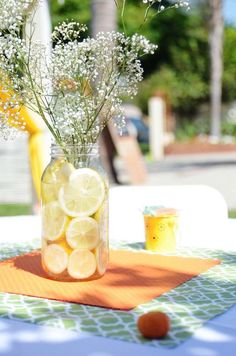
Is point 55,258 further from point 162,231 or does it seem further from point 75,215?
point 162,231

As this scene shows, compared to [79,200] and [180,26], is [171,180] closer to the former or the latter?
[79,200]

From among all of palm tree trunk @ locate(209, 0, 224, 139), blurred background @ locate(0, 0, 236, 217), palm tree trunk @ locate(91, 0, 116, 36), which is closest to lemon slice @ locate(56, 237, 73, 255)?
blurred background @ locate(0, 0, 236, 217)

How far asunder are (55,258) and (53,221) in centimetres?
9

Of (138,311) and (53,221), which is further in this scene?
(53,221)

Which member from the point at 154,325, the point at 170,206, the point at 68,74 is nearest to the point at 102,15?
the point at 170,206

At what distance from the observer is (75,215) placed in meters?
1.50

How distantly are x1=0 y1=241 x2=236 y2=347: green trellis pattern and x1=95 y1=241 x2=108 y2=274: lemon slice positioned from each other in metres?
0.19

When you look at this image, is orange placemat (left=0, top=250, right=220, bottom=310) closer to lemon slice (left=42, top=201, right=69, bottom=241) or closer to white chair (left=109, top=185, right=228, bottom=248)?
lemon slice (left=42, top=201, right=69, bottom=241)

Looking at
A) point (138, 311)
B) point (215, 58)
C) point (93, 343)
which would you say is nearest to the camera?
point (93, 343)

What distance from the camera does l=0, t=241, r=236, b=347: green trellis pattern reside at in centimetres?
119

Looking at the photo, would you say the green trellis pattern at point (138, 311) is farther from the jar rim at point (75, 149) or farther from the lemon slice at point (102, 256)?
the jar rim at point (75, 149)

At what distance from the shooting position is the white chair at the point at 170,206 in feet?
7.60

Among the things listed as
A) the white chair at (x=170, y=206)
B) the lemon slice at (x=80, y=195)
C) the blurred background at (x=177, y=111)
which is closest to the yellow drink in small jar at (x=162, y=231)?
the white chair at (x=170, y=206)

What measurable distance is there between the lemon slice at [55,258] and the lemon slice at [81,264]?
2 cm
